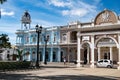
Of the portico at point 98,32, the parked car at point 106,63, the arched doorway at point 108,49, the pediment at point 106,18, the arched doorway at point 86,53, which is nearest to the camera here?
the portico at point 98,32

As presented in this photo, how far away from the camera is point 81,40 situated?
119 ft

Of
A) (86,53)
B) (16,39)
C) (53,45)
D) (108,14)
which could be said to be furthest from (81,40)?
(16,39)

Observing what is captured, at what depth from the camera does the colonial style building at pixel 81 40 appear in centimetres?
3344

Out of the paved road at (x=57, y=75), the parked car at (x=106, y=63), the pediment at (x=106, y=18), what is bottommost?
the paved road at (x=57, y=75)

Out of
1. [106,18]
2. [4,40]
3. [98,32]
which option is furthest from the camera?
[98,32]

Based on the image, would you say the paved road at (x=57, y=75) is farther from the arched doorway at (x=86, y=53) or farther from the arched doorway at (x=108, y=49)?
the arched doorway at (x=108, y=49)

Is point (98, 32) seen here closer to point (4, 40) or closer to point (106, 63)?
point (106, 63)

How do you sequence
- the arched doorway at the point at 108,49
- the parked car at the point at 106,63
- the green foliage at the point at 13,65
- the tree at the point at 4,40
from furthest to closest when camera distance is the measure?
the arched doorway at the point at 108,49
the parked car at the point at 106,63
the green foliage at the point at 13,65
the tree at the point at 4,40

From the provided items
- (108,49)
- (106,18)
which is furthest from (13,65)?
(108,49)

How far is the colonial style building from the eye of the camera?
33.4 meters

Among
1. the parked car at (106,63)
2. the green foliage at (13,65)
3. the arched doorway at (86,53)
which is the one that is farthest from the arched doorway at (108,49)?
the green foliage at (13,65)

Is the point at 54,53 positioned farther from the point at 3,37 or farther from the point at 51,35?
the point at 3,37

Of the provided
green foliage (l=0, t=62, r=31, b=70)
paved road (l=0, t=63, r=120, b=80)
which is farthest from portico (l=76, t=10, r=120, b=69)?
green foliage (l=0, t=62, r=31, b=70)

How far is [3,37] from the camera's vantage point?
16.9 metres
